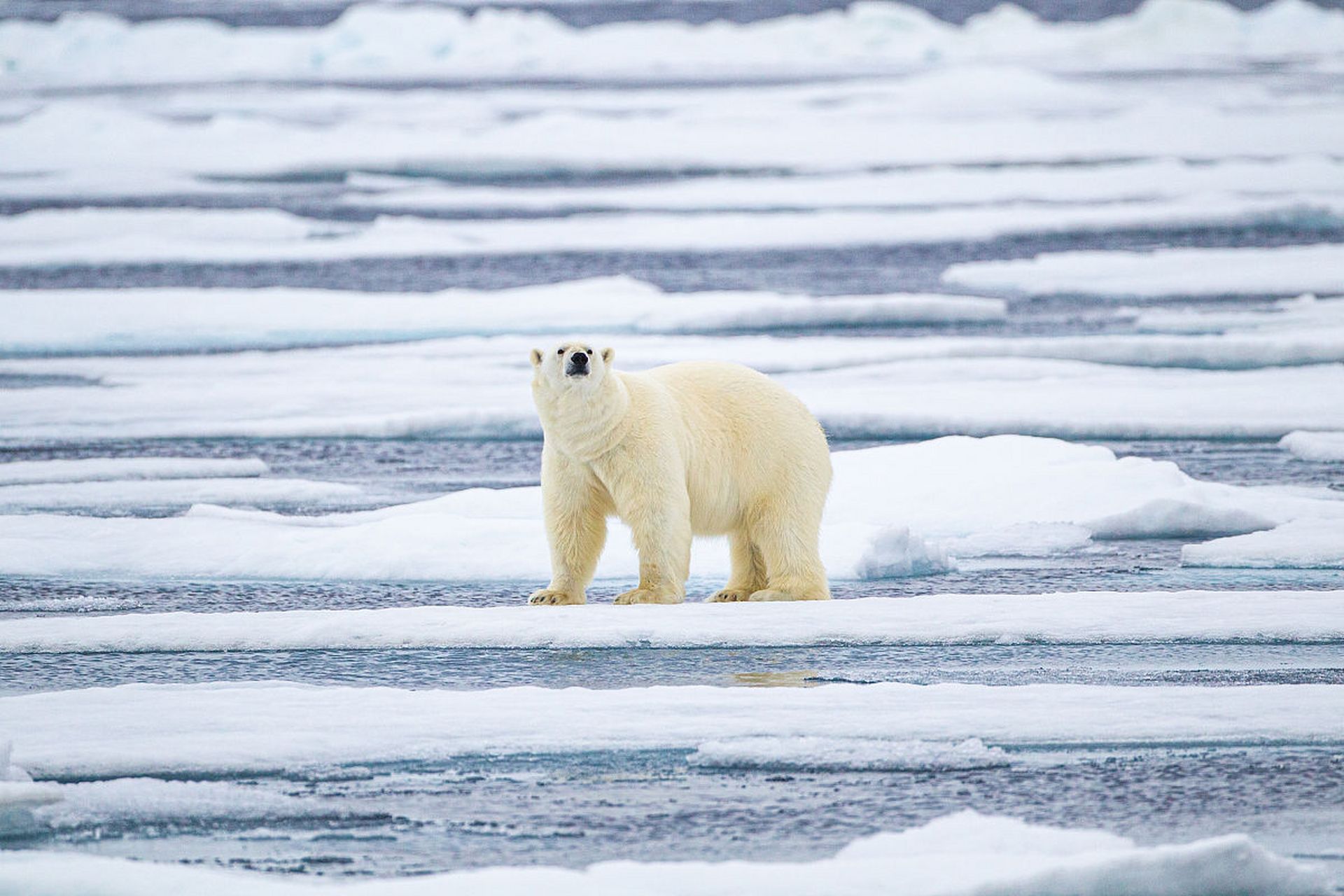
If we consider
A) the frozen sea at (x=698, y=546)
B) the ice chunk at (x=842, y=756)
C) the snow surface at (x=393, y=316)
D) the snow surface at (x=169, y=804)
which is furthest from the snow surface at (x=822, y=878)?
the snow surface at (x=393, y=316)

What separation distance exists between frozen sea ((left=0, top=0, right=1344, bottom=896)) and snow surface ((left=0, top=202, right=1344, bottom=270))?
7cm

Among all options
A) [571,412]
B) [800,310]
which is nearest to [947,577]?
[571,412]

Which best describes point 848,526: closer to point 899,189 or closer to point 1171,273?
point 1171,273

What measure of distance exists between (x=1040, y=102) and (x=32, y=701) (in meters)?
22.8

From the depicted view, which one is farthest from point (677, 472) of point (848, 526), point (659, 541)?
point (848, 526)

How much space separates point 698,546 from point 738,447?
1296mm

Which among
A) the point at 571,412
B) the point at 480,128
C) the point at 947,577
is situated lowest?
the point at 947,577

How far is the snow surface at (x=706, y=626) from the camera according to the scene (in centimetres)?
406

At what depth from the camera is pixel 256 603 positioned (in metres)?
4.71

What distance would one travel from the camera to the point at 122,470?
673 cm

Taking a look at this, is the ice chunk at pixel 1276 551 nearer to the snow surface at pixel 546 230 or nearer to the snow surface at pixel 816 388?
the snow surface at pixel 816 388

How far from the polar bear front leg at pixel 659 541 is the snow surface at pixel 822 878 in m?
1.80

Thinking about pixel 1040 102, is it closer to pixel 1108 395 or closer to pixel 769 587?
pixel 1108 395

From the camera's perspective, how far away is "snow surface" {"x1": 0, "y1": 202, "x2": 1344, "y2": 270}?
14.5 m
